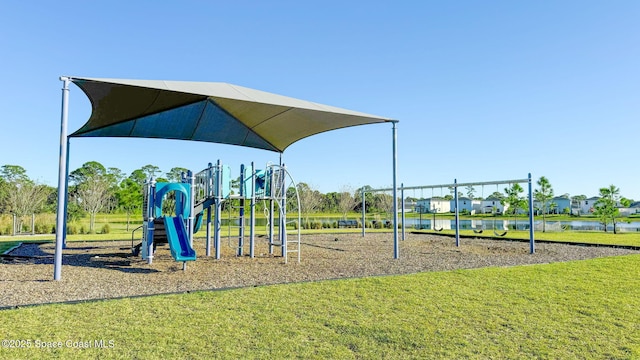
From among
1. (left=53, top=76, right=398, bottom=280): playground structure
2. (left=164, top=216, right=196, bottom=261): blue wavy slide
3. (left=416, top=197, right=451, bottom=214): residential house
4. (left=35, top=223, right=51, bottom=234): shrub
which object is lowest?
(left=35, top=223, right=51, bottom=234): shrub

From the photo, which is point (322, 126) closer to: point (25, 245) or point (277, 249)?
point (277, 249)

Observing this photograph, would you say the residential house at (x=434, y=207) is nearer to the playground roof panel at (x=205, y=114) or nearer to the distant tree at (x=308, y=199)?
the playground roof panel at (x=205, y=114)

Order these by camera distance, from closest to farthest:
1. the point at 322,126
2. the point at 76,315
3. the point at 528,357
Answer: the point at 528,357
the point at 76,315
the point at 322,126

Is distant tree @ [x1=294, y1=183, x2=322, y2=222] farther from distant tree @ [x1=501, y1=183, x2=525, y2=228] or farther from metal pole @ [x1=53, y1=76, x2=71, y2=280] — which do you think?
metal pole @ [x1=53, y1=76, x2=71, y2=280]

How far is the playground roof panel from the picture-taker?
674 cm

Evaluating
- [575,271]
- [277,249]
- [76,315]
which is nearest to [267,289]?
[76,315]

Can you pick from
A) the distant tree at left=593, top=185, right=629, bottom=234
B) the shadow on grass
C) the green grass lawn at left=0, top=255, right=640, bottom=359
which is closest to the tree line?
the distant tree at left=593, top=185, right=629, bottom=234

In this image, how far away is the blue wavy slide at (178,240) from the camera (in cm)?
674

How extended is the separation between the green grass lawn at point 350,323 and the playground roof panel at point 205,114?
357 cm

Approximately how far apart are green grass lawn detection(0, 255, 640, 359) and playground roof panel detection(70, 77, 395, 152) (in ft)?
11.7

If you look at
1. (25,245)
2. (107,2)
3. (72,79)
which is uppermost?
(107,2)

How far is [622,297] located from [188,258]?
6.21 meters

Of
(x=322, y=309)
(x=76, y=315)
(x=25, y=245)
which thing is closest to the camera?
(x=76, y=315)

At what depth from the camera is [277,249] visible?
35.6ft
